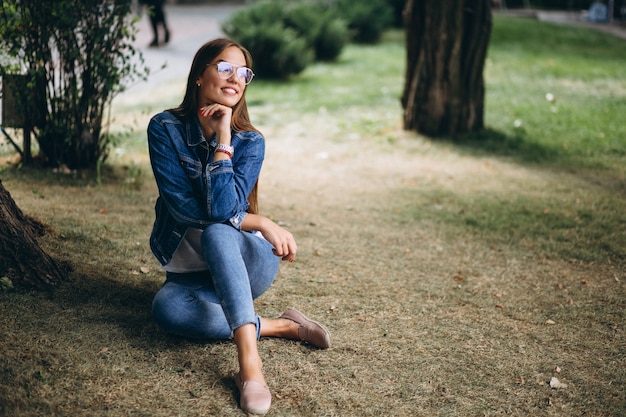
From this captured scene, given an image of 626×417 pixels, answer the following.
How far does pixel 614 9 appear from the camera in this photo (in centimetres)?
2252

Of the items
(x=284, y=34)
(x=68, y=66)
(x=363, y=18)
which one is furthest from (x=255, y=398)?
(x=363, y=18)

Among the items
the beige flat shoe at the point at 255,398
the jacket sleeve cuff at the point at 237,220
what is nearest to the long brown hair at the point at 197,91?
the jacket sleeve cuff at the point at 237,220

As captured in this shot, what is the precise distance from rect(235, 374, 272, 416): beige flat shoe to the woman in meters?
0.28

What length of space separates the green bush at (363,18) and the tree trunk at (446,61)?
10418 millimetres

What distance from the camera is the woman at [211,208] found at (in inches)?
119

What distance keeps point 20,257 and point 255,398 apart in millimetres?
1542

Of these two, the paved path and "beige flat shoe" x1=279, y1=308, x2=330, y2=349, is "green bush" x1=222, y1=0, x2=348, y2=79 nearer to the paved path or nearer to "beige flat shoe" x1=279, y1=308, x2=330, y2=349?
the paved path

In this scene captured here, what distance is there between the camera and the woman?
3033 mm

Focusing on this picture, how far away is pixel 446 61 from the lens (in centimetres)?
761

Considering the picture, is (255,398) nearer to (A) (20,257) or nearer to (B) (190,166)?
(B) (190,166)

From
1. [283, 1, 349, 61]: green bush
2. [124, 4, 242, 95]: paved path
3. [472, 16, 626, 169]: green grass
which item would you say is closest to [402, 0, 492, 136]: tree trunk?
[472, 16, 626, 169]: green grass

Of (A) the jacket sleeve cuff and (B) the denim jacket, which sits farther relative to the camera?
(A) the jacket sleeve cuff

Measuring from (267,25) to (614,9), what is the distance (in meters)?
14.5

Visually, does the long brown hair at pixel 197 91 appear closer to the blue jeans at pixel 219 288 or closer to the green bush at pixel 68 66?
the blue jeans at pixel 219 288
